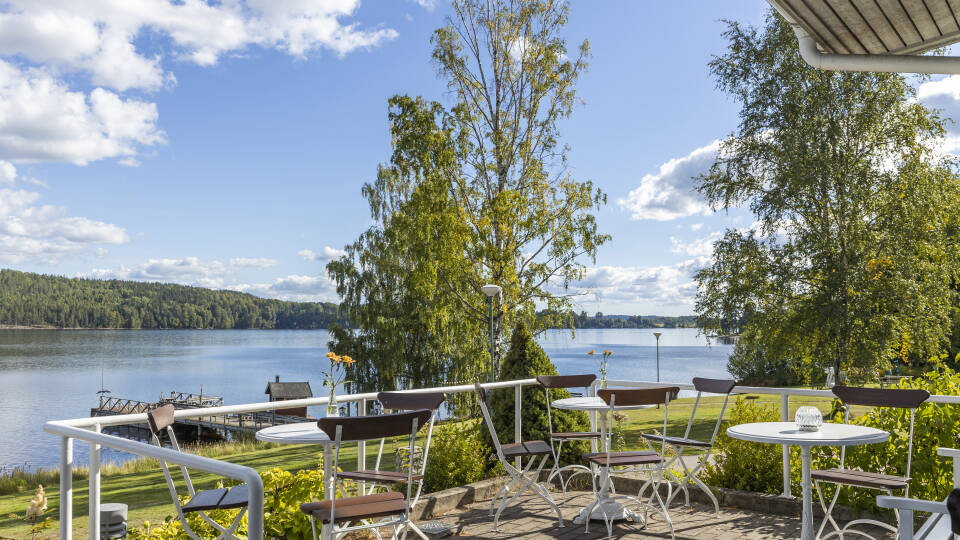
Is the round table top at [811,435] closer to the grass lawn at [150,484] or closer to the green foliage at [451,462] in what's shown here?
the grass lawn at [150,484]

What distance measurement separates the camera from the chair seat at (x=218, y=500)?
2.87 metres

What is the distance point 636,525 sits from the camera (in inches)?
181

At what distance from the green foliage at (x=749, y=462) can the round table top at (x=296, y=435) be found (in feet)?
9.69

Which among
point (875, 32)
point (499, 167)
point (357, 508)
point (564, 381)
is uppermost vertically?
point (499, 167)

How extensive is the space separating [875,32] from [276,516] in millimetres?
3523

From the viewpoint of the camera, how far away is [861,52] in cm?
306

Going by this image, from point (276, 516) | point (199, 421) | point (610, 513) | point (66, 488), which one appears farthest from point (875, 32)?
point (199, 421)

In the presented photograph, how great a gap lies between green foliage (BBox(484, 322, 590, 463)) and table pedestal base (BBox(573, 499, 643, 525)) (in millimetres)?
1599

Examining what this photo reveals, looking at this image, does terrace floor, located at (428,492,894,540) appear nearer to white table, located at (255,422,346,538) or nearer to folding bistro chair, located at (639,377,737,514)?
folding bistro chair, located at (639,377,737,514)

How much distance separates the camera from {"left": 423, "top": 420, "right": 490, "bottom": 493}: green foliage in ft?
17.9

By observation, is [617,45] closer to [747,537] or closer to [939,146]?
[939,146]

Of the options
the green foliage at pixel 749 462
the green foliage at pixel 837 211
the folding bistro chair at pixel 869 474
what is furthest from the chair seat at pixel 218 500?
the green foliage at pixel 837 211

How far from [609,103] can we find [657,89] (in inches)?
102

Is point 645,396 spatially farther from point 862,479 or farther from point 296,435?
point 296,435
